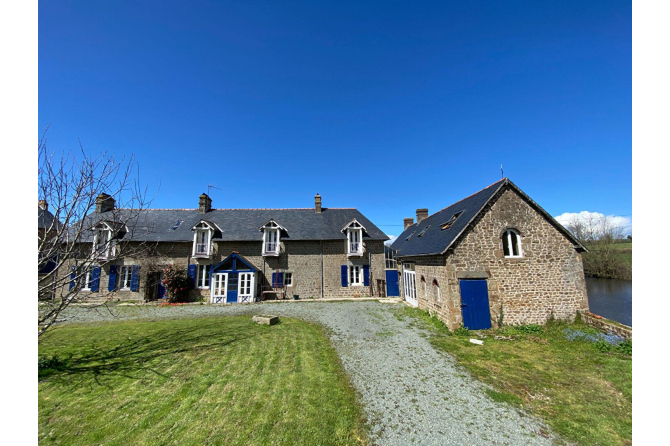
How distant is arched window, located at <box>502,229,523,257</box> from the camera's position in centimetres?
977

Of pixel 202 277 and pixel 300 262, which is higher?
pixel 300 262

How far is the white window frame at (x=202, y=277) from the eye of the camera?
16812 millimetres

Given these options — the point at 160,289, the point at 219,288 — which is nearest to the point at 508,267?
the point at 219,288

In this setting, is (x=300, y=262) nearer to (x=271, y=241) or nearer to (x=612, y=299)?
(x=271, y=241)

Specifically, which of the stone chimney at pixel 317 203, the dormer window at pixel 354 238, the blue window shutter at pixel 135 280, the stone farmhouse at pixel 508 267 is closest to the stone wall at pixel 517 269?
the stone farmhouse at pixel 508 267

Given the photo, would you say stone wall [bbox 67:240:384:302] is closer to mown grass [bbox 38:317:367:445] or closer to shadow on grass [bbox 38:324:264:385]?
shadow on grass [bbox 38:324:264:385]

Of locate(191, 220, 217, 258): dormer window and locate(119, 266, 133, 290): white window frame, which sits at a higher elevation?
locate(191, 220, 217, 258): dormer window

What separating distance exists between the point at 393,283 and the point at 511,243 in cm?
854

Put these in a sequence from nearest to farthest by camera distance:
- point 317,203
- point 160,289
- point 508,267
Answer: point 508,267 < point 160,289 < point 317,203

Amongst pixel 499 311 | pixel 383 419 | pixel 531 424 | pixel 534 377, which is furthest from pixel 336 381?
pixel 499 311

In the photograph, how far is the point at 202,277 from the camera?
16953 mm

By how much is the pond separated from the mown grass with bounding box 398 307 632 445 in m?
11.1

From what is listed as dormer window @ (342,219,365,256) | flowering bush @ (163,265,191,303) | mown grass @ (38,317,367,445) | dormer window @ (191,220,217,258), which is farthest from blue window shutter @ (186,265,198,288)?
dormer window @ (342,219,365,256)
